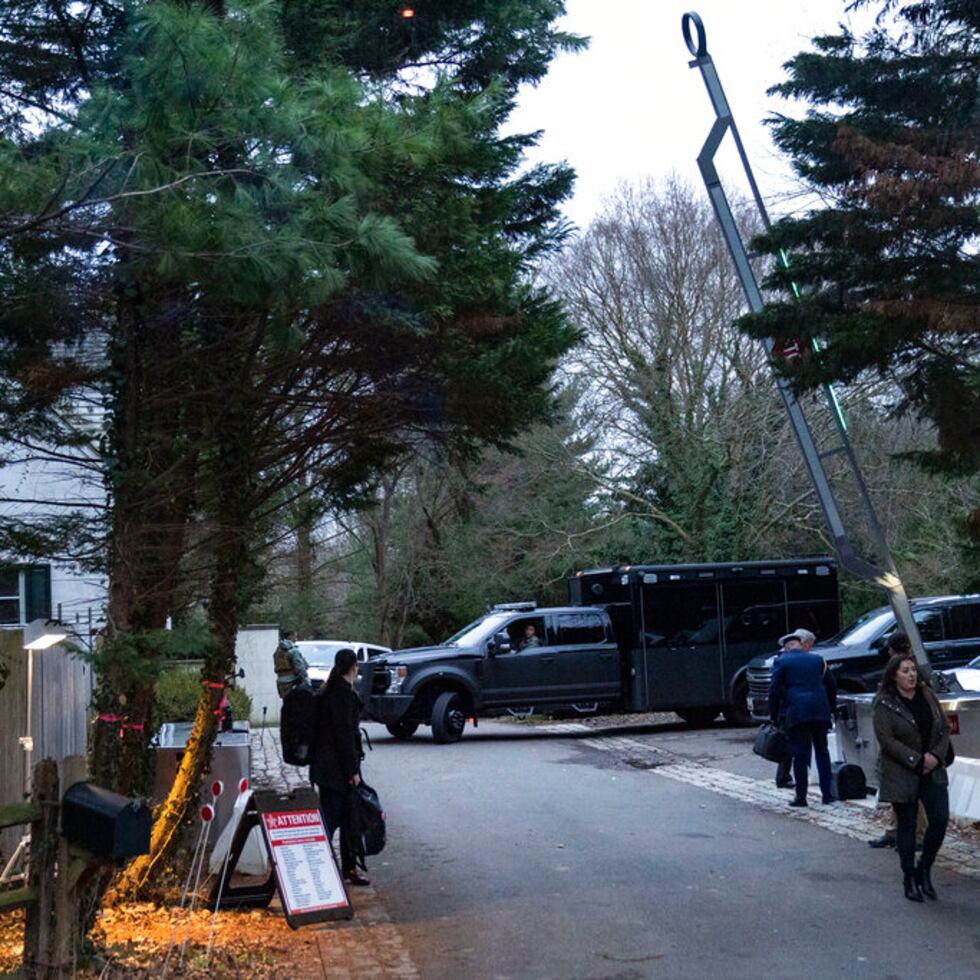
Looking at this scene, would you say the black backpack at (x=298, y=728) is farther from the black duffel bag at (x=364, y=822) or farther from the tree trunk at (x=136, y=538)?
the tree trunk at (x=136, y=538)

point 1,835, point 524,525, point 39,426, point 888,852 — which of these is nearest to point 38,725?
point 1,835

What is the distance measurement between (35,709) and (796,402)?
6.97m

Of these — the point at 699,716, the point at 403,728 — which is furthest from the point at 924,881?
the point at 699,716

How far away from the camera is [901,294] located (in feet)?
33.7

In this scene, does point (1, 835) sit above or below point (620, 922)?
above

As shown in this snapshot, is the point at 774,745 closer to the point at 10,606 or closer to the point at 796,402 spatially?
the point at 796,402

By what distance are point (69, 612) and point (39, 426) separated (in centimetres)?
1288

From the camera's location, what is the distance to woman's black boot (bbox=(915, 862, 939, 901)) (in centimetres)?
920

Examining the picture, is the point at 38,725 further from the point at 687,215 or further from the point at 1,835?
the point at 687,215

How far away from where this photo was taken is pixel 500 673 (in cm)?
2217

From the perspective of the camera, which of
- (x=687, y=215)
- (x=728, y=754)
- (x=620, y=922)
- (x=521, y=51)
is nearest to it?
(x=620, y=922)

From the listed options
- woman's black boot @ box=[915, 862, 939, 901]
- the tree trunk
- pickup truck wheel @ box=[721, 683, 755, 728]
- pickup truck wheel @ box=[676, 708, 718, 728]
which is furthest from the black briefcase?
pickup truck wheel @ box=[676, 708, 718, 728]

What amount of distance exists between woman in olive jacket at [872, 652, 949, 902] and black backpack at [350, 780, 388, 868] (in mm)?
3556

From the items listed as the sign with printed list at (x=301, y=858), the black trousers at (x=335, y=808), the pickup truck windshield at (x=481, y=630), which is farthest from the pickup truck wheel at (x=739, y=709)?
the sign with printed list at (x=301, y=858)
